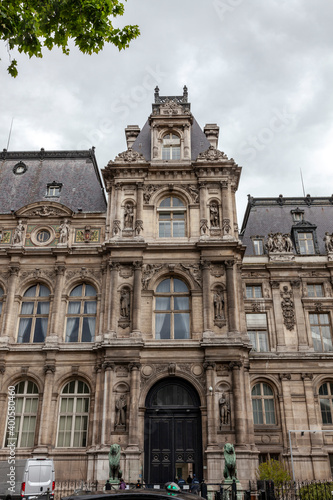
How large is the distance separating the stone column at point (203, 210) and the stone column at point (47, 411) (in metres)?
12.1

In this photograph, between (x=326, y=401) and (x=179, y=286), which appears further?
(x=326, y=401)

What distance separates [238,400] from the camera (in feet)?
82.7

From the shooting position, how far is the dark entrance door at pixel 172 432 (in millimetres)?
24641

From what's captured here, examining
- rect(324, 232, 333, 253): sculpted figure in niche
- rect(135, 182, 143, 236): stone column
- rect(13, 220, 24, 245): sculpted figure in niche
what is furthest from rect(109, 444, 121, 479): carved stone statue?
rect(324, 232, 333, 253): sculpted figure in niche

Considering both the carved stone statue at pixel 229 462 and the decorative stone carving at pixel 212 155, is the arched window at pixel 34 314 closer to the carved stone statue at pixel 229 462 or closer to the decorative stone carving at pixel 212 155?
the carved stone statue at pixel 229 462

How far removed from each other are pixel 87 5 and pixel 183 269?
18.6 meters

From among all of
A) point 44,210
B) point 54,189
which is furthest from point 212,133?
point 44,210

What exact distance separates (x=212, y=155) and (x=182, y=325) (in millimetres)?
11756

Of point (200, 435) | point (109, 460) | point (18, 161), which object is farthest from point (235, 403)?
point (18, 161)

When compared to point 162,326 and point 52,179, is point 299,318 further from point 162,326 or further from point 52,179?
point 52,179

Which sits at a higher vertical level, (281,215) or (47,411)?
(281,215)

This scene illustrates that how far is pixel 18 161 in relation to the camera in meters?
37.7

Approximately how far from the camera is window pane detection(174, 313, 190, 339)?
2769 cm

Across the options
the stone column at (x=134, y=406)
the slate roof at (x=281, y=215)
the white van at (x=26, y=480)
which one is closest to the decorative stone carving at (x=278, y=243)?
the slate roof at (x=281, y=215)
